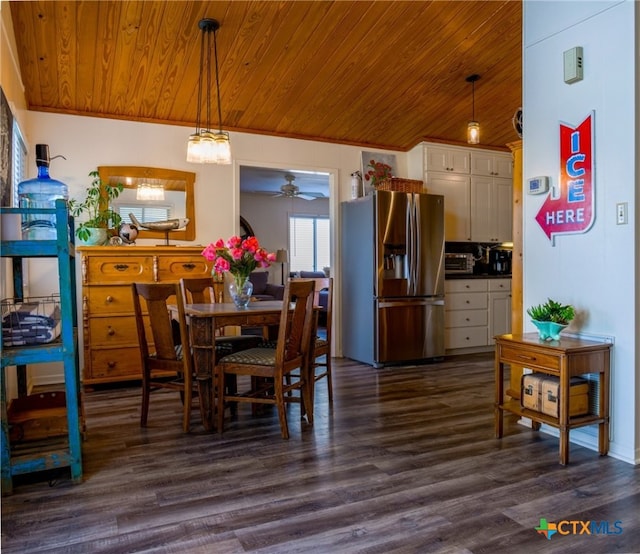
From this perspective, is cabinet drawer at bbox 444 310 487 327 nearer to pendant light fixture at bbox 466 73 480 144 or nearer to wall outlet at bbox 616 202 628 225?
pendant light fixture at bbox 466 73 480 144

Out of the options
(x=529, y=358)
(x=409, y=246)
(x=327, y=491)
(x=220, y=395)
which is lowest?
(x=327, y=491)

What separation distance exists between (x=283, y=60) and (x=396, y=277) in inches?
91.9

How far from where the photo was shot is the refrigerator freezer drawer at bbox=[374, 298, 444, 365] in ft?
16.0

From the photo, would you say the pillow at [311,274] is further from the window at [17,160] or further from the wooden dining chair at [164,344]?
the wooden dining chair at [164,344]

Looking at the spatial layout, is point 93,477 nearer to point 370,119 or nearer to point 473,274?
point 370,119

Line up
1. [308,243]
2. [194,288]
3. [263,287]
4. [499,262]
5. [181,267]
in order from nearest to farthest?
[194,288] < [181,267] < [499,262] < [263,287] < [308,243]

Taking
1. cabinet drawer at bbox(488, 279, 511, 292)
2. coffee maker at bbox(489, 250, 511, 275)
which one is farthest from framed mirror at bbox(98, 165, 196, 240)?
coffee maker at bbox(489, 250, 511, 275)

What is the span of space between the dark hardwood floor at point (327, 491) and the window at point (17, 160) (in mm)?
1669

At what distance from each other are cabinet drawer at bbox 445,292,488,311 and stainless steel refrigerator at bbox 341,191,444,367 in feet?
1.08

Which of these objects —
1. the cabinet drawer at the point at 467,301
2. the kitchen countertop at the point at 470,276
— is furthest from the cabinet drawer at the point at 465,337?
the kitchen countertop at the point at 470,276

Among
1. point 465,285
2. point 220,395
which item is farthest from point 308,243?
point 220,395

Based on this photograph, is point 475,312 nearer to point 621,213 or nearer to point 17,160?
point 621,213

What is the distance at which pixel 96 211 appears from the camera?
4.35 m

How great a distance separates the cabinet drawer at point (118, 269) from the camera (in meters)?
3.95
